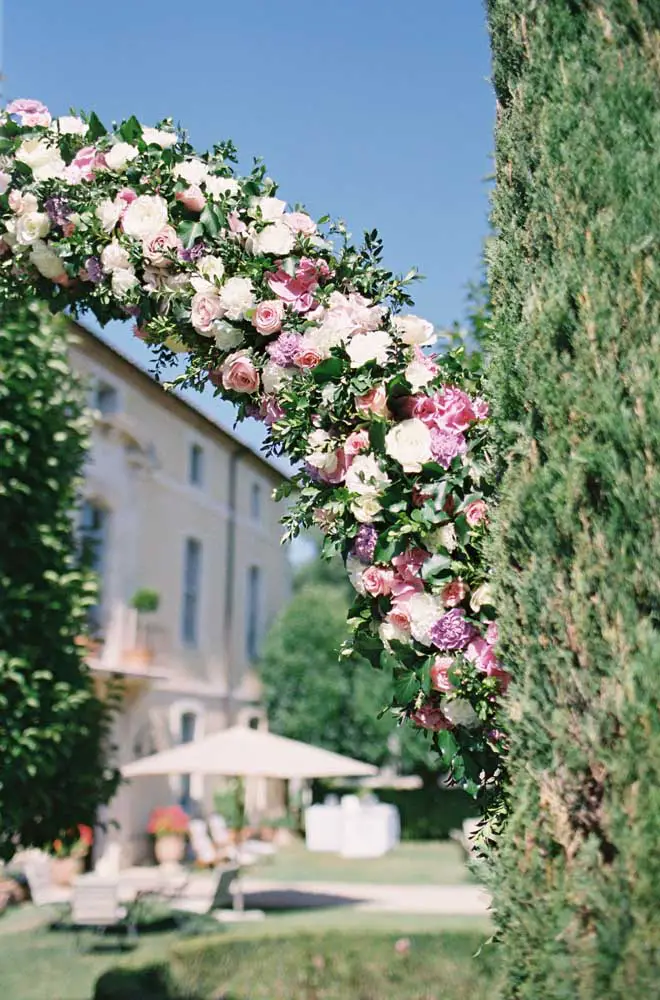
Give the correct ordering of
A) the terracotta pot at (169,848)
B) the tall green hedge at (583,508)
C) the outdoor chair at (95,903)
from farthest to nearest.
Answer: the terracotta pot at (169,848) → the outdoor chair at (95,903) → the tall green hedge at (583,508)

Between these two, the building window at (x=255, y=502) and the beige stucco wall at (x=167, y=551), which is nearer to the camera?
the beige stucco wall at (x=167, y=551)

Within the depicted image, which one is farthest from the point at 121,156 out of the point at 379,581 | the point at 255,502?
the point at 255,502

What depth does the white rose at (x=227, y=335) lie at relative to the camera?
3670 mm

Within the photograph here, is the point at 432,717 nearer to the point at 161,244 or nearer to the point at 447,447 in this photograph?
the point at 447,447

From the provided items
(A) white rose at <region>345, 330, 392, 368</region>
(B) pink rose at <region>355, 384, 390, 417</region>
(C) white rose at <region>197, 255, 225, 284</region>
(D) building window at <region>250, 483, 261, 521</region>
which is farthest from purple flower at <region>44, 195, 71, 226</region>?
(D) building window at <region>250, 483, 261, 521</region>

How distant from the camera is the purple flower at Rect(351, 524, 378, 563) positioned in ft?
11.2

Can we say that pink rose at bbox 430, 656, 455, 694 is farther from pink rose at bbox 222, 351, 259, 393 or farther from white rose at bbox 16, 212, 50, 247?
white rose at bbox 16, 212, 50, 247

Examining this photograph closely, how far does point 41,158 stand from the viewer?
4.04 metres

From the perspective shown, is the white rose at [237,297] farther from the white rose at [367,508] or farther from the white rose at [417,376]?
the white rose at [367,508]

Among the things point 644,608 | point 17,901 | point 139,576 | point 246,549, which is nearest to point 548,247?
point 644,608

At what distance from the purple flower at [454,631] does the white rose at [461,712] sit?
6.6 inches

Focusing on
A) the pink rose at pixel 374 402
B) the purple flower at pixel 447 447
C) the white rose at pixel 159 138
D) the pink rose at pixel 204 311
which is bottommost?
the purple flower at pixel 447 447

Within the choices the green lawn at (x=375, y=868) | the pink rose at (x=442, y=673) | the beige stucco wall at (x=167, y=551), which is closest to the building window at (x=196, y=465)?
the beige stucco wall at (x=167, y=551)

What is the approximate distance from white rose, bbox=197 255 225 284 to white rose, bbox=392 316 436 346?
25.0 inches
